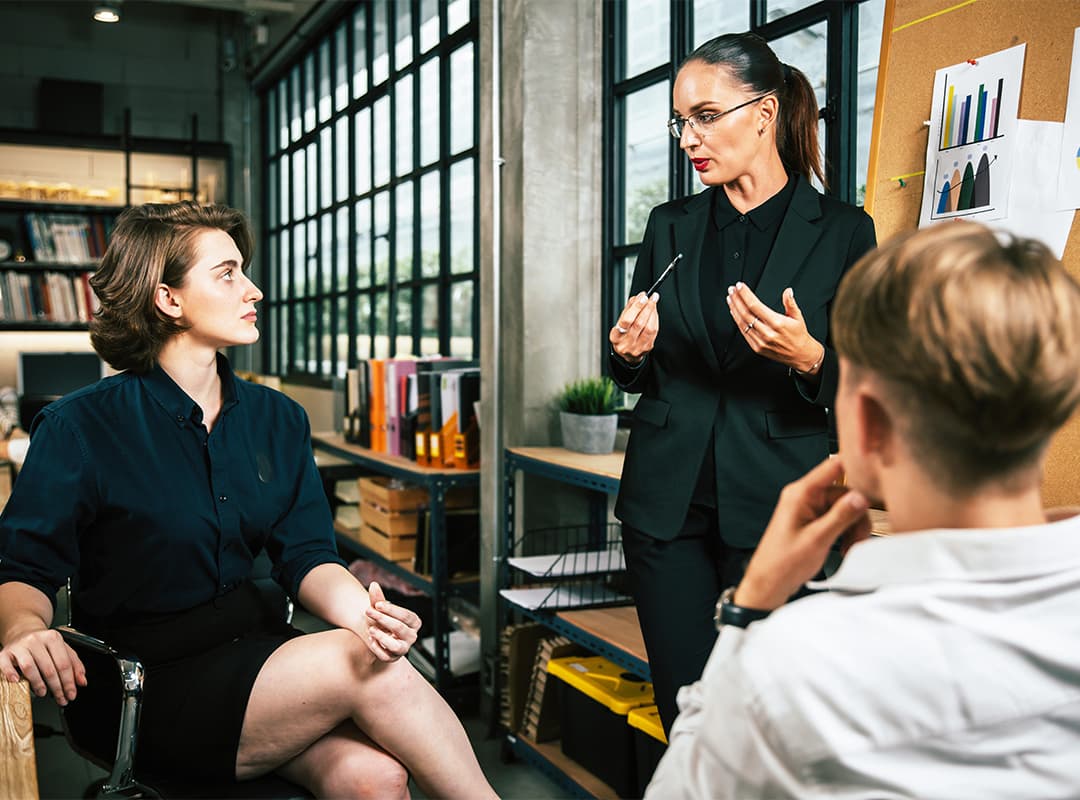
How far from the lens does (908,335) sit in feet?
2.41

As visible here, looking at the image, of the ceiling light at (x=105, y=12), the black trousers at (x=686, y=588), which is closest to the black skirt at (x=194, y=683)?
the black trousers at (x=686, y=588)

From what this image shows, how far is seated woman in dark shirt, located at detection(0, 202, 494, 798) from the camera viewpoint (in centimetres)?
156

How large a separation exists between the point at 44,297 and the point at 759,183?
6.27 meters

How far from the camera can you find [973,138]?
1764mm

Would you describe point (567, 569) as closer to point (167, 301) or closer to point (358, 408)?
point (167, 301)

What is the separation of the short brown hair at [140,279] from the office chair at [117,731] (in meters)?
0.53

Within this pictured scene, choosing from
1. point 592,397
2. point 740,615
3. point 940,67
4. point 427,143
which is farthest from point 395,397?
point 740,615

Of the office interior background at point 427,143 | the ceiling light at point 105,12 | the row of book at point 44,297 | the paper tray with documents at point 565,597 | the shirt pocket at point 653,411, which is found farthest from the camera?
the row of book at point 44,297

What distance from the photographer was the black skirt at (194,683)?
1.59 m

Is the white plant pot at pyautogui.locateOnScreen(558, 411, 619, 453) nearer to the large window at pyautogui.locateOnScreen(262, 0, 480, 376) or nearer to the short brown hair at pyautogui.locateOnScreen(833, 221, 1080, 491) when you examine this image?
the large window at pyautogui.locateOnScreen(262, 0, 480, 376)

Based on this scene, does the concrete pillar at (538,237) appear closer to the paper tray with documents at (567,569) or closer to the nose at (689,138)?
the paper tray with documents at (567,569)

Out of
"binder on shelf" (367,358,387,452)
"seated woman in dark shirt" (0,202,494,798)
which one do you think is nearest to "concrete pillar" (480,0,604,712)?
"binder on shelf" (367,358,387,452)

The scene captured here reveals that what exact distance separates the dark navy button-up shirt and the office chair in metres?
0.12

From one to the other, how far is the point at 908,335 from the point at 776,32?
2265mm
